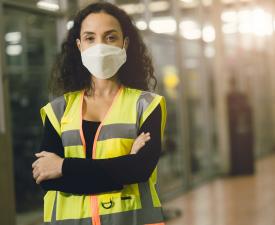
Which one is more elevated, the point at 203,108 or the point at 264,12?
the point at 264,12

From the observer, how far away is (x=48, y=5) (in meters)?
4.97

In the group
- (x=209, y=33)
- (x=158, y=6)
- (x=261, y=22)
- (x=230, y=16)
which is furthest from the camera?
(x=261, y=22)

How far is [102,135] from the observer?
1617 millimetres

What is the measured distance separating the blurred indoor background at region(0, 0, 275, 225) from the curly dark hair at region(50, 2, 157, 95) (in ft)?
→ 7.84

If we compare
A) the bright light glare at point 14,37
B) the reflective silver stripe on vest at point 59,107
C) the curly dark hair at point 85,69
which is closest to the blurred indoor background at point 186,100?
the bright light glare at point 14,37

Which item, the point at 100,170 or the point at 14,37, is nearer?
the point at 100,170

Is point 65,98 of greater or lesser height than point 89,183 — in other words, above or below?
above

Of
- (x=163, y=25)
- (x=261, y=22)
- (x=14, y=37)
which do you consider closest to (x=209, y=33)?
(x=163, y=25)

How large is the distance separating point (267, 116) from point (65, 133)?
11210 millimetres

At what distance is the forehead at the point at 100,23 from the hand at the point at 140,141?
349 millimetres

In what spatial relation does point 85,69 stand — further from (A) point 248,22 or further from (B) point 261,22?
(B) point 261,22

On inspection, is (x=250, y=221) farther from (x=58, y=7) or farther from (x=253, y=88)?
(x=253, y=88)

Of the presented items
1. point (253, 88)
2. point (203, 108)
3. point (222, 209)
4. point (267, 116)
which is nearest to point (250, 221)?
point (222, 209)

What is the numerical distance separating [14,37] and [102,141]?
13.8ft
